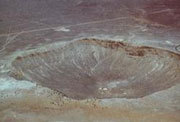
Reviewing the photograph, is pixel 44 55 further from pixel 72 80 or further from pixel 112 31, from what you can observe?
pixel 112 31

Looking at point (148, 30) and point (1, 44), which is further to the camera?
point (148, 30)

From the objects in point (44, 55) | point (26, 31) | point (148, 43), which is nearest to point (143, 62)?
point (148, 43)

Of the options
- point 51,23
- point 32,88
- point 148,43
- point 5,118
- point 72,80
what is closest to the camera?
point 5,118

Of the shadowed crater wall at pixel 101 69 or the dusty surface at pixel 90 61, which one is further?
the shadowed crater wall at pixel 101 69

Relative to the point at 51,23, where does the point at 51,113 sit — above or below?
below

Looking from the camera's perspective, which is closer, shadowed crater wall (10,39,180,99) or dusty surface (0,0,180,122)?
dusty surface (0,0,180,122)
